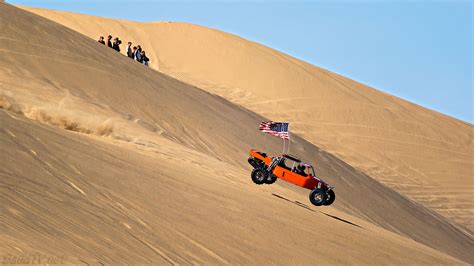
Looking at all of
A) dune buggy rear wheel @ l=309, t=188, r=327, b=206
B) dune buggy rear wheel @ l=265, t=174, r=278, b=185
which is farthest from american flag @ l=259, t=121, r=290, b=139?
dune buggy rear wheel @ l=309, t=188, r=327, b=206

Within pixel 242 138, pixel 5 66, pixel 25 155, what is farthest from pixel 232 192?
pixel 242 138

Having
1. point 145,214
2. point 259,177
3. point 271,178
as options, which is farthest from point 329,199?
point 145,214

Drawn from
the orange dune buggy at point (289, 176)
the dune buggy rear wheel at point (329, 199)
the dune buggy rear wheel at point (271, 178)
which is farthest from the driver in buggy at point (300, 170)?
the dune buggy rear wheel at point (329, 199)

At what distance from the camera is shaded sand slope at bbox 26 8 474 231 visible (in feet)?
132

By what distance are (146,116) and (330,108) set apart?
21765 mm

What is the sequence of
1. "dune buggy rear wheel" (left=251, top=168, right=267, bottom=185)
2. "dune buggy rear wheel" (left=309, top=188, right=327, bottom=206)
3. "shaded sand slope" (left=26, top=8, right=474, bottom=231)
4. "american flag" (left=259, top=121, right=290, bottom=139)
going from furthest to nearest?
1. "shaded sand slope" (left=26, top=8, right=474, bottom=231)
2. "american flag" (left=259, top=121, right=290, bottom=139)
3. "dune buggy rear wheel" (left=309, top=188, right=327, bottom=206)
4. "dune buggy rear wheel" (left=251, top=168, right=267, bottom=185)

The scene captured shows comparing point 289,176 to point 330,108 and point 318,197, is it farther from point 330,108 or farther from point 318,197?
point 330,108

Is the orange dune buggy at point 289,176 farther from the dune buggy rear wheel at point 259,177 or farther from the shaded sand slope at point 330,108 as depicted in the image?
the shaded sand slope at point 330,108

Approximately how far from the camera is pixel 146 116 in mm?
24859

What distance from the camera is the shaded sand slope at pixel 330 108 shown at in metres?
40.1

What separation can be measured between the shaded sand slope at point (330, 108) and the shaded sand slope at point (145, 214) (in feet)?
63.4

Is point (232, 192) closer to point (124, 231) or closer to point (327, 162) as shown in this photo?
point (124, 231)

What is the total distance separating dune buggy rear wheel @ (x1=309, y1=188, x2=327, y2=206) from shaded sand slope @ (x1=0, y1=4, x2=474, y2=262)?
2.66 feet

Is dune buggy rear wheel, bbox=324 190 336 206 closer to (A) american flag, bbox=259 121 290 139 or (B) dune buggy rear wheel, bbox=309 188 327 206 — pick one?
(B) dune buggy rear wheel, bbox=309 188 327 206
